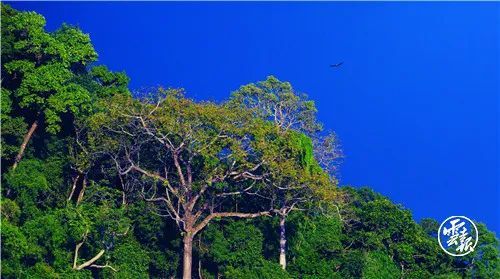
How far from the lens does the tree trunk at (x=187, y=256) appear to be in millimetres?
15656

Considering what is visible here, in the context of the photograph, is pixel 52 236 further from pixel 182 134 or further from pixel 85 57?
pixel 85 57

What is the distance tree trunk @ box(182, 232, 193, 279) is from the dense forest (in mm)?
26

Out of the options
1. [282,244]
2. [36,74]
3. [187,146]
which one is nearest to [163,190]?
[187,146]

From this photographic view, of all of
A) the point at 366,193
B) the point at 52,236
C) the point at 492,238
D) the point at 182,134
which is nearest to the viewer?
the point at 52,236

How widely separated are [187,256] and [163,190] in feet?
5.71

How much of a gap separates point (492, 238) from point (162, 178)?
23.4ft

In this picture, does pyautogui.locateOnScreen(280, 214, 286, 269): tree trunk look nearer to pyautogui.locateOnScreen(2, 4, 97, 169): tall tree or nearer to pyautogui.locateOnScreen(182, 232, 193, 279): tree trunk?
pyautogui.locateOnScreen(182, 232, 193, 279): tree trunk

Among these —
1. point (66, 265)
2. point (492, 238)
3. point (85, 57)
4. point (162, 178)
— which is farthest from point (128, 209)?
point (492, 238)

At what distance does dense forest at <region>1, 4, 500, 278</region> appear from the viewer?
15180 millimetres

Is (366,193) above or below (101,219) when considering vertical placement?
above

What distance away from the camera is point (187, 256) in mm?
15703

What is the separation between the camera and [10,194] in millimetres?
14984

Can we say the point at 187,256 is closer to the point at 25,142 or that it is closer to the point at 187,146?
the point at 187,146

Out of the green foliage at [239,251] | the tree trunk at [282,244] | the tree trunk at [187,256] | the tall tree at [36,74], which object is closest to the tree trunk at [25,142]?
the tall tree at [36,74]
